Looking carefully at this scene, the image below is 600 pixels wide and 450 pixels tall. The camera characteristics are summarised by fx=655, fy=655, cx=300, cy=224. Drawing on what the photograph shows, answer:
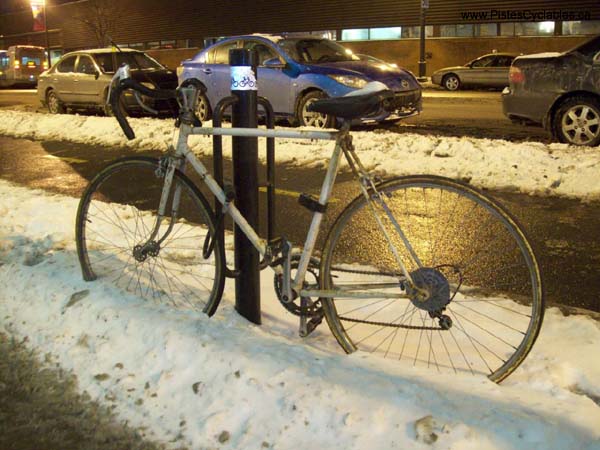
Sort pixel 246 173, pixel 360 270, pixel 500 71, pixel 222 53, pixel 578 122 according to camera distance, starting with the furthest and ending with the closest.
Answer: pixel 500 71 → pixel 222 53 → pixel 578 122 → pixel 360 270 → pixel 246 173

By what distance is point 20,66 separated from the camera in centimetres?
3092

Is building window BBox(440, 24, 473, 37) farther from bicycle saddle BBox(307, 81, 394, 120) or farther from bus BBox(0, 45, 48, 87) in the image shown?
bicycle saddle BBox(307, 81, 394, 120)

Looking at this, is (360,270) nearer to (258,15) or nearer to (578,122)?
(578,122)

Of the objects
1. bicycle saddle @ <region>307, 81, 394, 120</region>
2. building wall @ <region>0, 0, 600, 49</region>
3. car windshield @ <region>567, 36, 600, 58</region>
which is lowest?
bicycle saddle @ <region>307, 81, 394, 120</region>

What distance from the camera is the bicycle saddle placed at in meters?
2.71

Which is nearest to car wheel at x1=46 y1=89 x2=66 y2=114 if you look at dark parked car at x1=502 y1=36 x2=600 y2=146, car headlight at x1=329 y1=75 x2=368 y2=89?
car headlight at x1=329 y1=75 x2=368 y2=89

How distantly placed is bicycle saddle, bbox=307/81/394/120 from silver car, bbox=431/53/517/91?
21.3 m

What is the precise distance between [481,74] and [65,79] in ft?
47.0

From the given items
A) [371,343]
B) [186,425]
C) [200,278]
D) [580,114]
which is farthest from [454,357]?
[580,114]

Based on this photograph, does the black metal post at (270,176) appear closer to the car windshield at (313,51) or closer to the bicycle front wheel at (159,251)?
the bicycle front wheel at (159,251)

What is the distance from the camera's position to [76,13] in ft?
156

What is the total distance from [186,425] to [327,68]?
8.93 m

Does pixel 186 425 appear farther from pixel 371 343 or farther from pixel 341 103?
pixel 341 103

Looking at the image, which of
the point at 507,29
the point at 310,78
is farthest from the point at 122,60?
the point at 507,29
